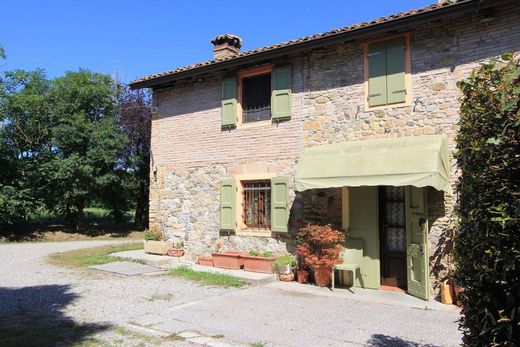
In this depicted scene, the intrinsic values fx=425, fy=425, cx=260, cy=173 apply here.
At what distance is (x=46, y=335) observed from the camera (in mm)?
6047

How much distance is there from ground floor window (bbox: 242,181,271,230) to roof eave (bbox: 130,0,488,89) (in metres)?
3.37

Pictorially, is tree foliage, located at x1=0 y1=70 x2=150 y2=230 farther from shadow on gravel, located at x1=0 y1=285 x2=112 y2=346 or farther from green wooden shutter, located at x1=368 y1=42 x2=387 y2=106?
green wooden shutter, located at x1=368 y1=42 x2=387 y2=106

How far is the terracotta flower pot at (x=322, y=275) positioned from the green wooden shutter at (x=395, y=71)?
160 inches

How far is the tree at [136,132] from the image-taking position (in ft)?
79.7

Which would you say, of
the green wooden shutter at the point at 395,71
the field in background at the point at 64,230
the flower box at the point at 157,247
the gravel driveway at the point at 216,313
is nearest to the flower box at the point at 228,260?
the gravel driveway at the point at 216,313

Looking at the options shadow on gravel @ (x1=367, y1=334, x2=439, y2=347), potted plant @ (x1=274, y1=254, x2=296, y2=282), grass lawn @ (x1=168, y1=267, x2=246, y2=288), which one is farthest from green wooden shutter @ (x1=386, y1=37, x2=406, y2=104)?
grass lawn @ (x1=168, y1=267, x2=246, y2=288)

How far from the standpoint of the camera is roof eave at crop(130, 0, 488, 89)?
27.9 feet

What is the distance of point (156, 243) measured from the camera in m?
13.3

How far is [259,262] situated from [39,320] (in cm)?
535

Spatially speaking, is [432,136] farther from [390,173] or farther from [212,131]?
[212,131]

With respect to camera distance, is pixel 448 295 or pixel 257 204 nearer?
pixel 448 295

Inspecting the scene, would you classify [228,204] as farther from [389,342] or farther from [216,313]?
[389,342]

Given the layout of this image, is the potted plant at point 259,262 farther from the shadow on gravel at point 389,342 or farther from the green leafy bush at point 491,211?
the green leafy bush at point 491,211

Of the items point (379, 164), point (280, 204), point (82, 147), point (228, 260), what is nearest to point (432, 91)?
point (379, 164)
